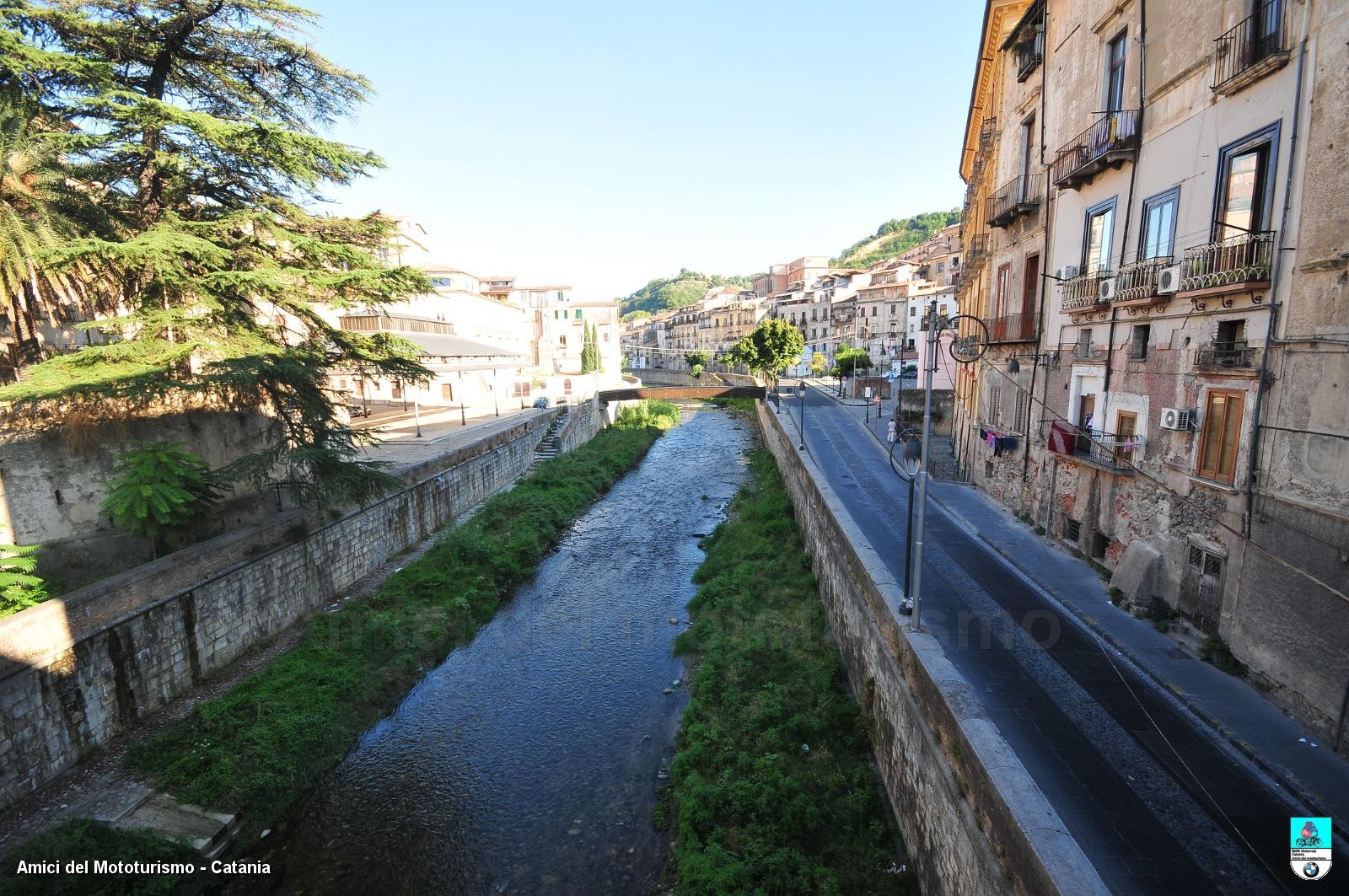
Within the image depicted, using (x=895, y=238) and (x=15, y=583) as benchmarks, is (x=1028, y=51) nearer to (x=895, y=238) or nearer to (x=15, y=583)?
(x=15, y=583)

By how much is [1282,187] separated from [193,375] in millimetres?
A: 18767

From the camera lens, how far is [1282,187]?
27.1 feet

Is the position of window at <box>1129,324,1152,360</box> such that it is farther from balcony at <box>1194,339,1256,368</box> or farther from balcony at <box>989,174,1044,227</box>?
balcony at <box>989,174,1044,227</box>

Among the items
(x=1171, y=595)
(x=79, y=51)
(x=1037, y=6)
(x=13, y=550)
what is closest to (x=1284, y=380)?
(x=1171, y=595)

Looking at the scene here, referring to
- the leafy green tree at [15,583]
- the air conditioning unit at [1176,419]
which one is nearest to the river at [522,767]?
the leafy green tree at [15,583]

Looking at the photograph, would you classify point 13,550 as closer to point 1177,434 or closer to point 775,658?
point 775,658

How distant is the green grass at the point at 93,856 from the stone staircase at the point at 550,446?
23705 millimetres

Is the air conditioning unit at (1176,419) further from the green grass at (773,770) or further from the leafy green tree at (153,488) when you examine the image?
the leafy green tree at (153,488)

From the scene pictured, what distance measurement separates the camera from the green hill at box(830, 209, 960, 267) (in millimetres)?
122375

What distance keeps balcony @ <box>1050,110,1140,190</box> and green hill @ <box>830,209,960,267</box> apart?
4257 inches

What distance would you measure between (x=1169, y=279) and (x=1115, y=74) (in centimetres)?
550

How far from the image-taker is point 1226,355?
9188 millimetres

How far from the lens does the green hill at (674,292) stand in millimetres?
162125

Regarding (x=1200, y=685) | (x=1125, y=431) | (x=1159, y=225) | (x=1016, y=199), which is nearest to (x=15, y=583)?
(x=1200, y=685)
